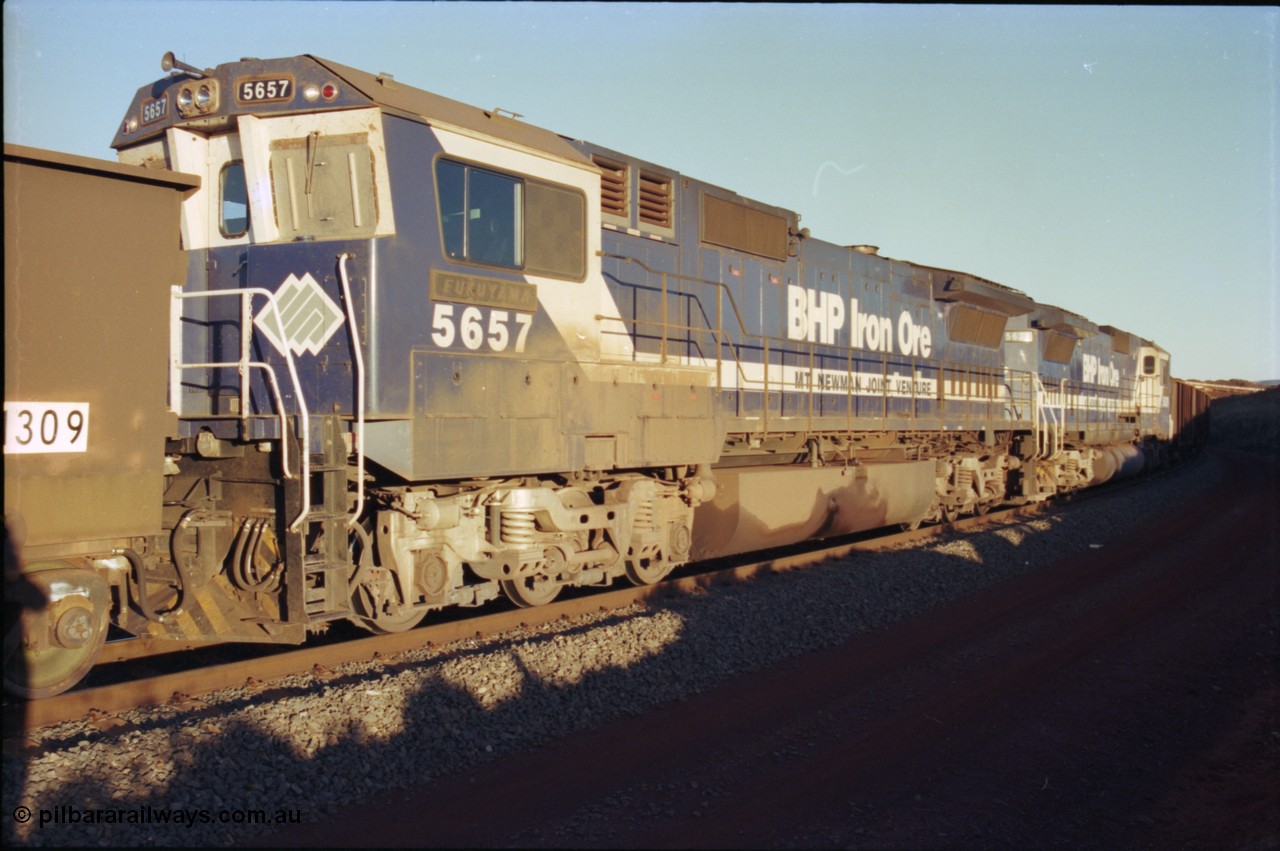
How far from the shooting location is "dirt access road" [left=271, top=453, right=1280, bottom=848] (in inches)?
173

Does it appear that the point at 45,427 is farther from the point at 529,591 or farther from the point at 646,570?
the point at 646,570

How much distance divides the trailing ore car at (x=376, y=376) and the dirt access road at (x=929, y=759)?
2127 millimetres

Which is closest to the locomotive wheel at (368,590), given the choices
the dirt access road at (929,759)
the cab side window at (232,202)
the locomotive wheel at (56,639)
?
the locomotive wheel at (56,639)

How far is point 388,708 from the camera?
5.21 metres

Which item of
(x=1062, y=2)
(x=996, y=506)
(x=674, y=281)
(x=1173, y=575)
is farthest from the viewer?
(x=996, y=506)

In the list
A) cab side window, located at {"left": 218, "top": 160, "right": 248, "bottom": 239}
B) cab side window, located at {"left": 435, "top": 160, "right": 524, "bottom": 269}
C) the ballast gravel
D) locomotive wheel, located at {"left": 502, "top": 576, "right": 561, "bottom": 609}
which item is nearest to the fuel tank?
the ballast gravel

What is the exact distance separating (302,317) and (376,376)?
0.77 m

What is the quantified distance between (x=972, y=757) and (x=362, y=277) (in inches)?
187

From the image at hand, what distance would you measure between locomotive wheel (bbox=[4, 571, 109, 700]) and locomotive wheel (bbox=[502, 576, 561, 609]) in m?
3.33

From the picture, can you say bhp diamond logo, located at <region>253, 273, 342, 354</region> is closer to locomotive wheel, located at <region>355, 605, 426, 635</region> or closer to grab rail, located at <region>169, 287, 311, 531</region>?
grab rail, located at <region>169, 287, 311, 531</region>

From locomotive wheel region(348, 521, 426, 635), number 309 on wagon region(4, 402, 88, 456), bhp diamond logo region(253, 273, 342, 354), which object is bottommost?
locomotive wheel region(348, 521, 426, 635)

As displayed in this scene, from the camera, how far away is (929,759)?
5.35 metres

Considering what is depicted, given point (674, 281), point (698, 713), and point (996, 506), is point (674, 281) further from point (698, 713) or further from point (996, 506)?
point (996, 506)

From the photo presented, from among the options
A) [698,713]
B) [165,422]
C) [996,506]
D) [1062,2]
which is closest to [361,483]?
[165,422]
